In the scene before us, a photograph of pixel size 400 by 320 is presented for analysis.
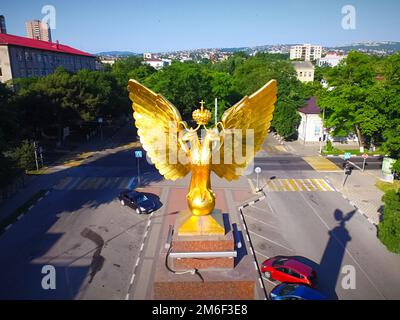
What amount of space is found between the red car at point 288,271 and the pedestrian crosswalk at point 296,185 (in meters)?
10.8

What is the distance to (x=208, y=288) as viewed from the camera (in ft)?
35.3

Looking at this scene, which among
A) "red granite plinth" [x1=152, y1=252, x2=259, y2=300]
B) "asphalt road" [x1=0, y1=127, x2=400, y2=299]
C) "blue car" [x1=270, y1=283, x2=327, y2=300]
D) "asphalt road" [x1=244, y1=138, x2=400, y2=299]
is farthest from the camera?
"asphalt road" [x1=244, y1=138, x2=400, y2=299]

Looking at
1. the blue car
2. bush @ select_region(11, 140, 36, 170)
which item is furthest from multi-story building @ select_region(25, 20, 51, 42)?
the blue car

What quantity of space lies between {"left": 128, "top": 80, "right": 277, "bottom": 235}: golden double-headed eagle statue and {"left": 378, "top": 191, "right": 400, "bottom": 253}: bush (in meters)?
8.51

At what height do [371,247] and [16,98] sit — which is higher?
[16,98]

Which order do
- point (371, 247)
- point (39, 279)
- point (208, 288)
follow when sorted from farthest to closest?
point (371, 247), point (39, 279), point (208, 288)

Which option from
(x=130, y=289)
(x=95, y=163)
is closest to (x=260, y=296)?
(x=130, y=289)

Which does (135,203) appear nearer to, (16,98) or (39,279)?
(39,279)

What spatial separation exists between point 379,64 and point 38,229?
3302cm

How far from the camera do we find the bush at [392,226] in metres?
15.3

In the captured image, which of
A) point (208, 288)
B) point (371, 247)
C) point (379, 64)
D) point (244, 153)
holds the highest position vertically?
point (379, 64)

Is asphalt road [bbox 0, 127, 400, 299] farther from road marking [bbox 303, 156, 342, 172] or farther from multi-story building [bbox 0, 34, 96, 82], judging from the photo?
multi-story building [bbox 0, 34, 96, 82]

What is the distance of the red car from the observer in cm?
1389

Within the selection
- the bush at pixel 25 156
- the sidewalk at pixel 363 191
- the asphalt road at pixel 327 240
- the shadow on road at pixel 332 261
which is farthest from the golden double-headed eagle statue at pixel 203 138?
the bush at pixel 25 156
